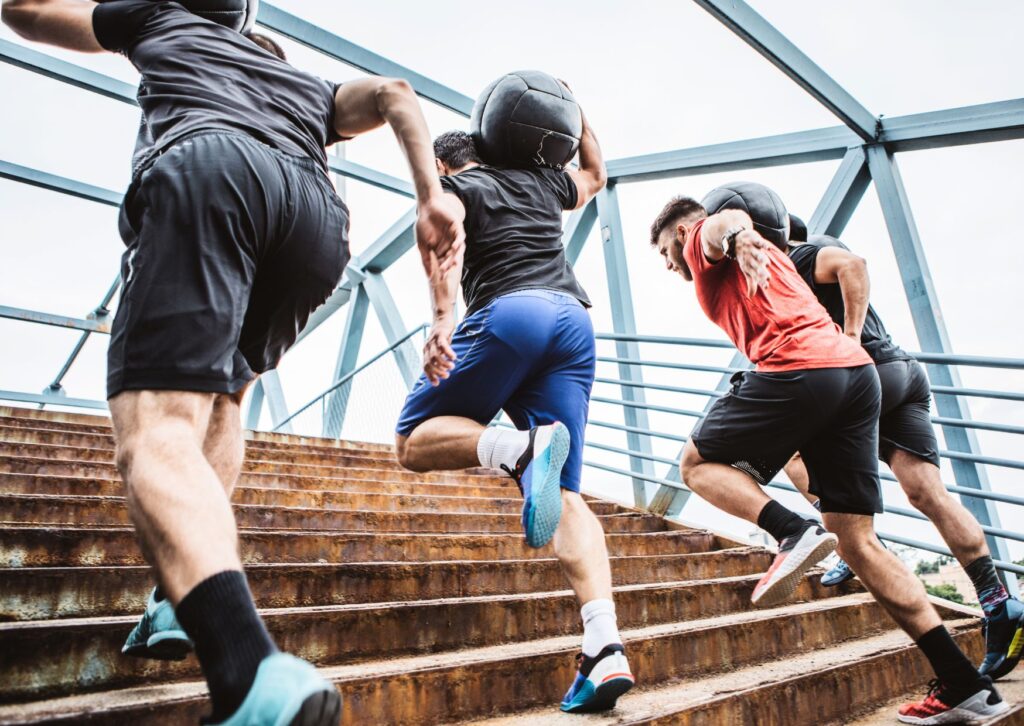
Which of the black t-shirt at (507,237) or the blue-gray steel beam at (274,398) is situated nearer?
the black t-shirt at (507,237)

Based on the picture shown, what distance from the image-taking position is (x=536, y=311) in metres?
1.83

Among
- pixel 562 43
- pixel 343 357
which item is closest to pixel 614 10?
pixel 562 43

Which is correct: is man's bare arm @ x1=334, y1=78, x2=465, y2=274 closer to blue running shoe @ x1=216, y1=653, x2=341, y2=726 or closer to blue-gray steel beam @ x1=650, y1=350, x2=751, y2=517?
blue running shoe @ x1=216, y1=653, x2=341, y2=726

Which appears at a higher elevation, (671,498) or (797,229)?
(797,229)

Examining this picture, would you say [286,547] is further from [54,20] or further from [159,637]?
[54,20]

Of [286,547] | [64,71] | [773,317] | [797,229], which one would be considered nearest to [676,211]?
[773,317]

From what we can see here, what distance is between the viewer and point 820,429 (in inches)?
79.3

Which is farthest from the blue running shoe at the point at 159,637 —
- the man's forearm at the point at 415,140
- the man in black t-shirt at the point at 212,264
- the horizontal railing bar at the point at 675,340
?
the horizontal railing bar at the point at 675,340

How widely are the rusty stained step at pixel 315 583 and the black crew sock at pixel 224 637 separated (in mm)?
998

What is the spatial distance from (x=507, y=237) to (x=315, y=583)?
44.4 inches

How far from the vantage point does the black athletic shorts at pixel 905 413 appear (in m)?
2.54

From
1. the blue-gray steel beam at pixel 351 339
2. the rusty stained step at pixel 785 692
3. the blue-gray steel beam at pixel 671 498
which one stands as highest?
the blue-gray steel beam at pixel 351 339

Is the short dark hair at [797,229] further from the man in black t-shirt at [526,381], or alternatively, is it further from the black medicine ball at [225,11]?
the black medicine ball at [225,11]

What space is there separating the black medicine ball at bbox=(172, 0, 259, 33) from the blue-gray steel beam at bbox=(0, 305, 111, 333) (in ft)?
32.9
